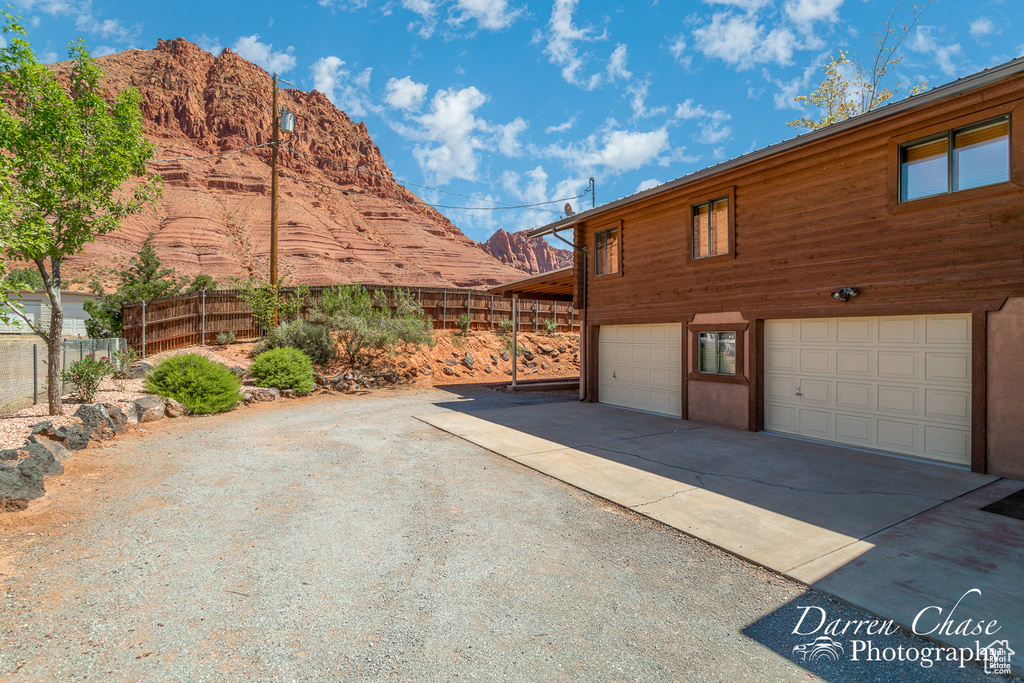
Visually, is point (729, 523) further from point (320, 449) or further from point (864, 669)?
point (320, 449)

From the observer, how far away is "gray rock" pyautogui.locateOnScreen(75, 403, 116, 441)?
24.1 ft

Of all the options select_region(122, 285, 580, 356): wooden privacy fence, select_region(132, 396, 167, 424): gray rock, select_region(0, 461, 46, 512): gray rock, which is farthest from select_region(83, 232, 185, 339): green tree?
select_region(0, 461, 46, 512): gray rock

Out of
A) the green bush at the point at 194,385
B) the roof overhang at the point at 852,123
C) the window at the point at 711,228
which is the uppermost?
the roof overhang at the point at 852,123

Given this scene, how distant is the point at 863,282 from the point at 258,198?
6728 centimetres

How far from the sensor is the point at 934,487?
5.33 meters

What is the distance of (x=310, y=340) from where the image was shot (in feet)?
50.5

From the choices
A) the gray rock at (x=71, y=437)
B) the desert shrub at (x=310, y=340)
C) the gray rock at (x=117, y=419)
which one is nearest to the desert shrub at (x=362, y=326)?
the desert shrub at (x=310, y=340)

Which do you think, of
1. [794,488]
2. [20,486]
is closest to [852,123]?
[794,488]

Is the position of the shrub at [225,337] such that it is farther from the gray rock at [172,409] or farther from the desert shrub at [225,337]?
the gray rock at [172,409]

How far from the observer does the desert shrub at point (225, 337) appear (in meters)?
17.7

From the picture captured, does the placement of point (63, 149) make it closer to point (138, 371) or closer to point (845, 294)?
point (138, 371)

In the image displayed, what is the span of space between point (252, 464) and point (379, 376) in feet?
29.5

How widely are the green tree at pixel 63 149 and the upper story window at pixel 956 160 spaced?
1183 centimetres

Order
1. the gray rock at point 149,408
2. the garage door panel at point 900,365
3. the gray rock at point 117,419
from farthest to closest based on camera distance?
the gray rock at point 149,408, the gray rock at point 117,419, the garage door panel at point 900,365
